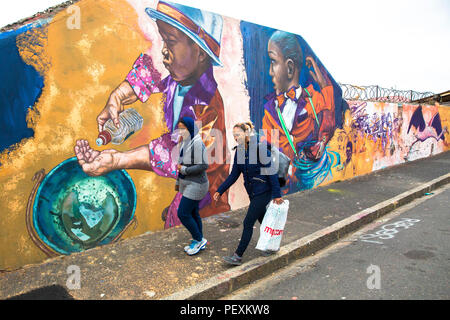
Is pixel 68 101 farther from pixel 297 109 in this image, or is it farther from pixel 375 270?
pixel 297 109

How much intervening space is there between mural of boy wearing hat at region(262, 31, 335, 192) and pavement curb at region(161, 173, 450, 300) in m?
1.81

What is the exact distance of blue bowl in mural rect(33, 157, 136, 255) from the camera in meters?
3.63

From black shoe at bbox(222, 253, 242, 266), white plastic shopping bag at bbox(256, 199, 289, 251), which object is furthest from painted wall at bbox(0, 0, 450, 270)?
white plastic shopping bag at bbox(256, 199, 289, 251)

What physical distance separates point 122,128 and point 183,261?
1.87 meters

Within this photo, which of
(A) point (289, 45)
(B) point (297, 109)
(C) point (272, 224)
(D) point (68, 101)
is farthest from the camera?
(B) point (297, 109)

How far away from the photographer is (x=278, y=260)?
384 cm

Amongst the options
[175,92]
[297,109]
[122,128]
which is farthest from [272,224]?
[297,109]

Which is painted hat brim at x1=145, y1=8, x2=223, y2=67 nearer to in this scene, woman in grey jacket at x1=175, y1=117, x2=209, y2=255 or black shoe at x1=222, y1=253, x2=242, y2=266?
woman in grey jacket at x1=175, y1=117, x2=209, y2=255

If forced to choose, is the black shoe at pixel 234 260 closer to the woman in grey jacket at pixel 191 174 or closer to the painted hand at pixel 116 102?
the woman in grey jacket at pixel 191 174

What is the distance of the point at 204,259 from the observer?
379 centimetres

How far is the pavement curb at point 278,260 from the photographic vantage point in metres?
3.13

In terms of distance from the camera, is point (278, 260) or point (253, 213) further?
point (278, 260)

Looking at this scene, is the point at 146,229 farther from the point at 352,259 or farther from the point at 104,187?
the point at 352,259

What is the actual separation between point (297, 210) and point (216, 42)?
326 centimetres
